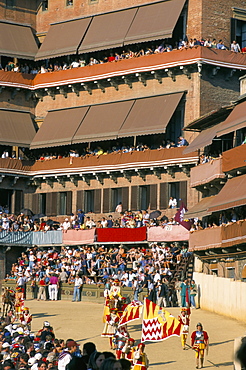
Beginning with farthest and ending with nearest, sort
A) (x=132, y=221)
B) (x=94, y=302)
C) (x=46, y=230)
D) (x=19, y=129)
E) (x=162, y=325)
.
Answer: (x=19, y=129), (x=46, y=230), (x=132, y=221), (x=94, y=302), (x=162, y=325)

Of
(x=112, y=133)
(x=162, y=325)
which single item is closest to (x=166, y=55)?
(x=112, y=133)

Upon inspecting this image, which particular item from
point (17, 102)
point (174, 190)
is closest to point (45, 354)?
point (174, 190)

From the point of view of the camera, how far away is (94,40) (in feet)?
234

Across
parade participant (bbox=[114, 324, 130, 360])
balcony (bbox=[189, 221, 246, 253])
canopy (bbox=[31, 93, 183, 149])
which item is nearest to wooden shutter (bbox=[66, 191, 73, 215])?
canopy (bbox=[31, 93, 183, 149])

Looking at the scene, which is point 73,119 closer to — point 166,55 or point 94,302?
point 166,55

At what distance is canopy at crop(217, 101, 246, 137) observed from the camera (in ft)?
163

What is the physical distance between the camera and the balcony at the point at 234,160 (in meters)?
49.2

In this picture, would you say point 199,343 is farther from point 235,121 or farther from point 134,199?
point 134,199

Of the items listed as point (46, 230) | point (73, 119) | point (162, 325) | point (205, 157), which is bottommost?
point (162, 325)

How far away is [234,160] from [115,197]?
20.0m

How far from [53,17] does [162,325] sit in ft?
160

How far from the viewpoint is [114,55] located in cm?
7138

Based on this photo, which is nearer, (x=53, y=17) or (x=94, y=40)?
(x=94, y=40)

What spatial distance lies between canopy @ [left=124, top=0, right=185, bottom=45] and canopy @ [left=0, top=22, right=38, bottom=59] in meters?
10.4
